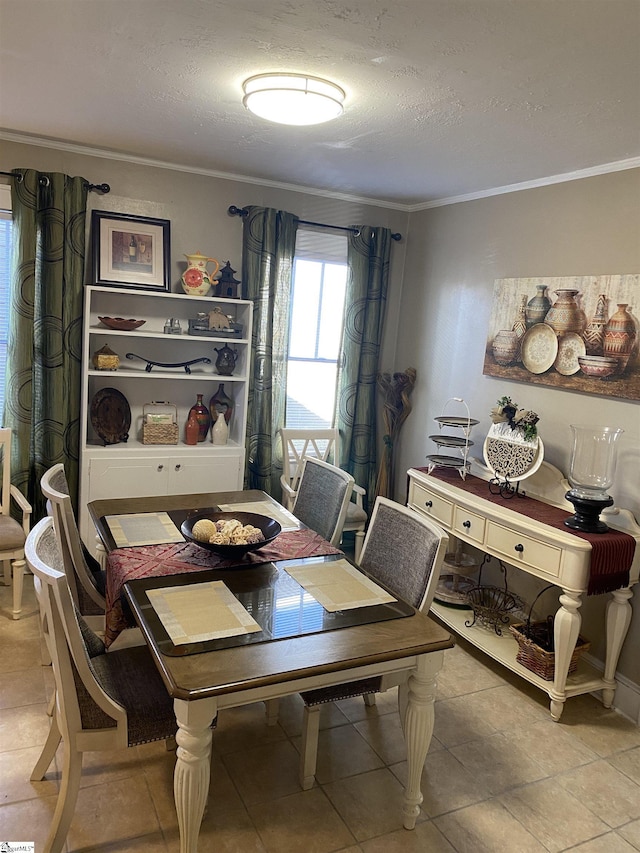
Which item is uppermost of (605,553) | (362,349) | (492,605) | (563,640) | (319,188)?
(319,188)

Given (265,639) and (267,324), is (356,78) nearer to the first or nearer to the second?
(265,639)

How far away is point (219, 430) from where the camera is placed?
403cm

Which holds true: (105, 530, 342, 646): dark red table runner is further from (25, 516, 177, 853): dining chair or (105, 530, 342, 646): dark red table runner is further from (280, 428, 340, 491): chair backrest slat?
(280, 428, 340, 491): chair backrest slat

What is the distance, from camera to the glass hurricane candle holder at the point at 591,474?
2.74 meters

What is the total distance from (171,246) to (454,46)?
7.77 ft

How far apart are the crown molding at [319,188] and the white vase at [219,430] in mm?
1509

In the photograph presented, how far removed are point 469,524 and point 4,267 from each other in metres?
A: 2.91

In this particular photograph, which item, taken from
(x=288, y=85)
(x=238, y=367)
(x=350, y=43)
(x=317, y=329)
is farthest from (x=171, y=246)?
(x=350, y=43)

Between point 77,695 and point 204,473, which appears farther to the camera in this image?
point 204,473

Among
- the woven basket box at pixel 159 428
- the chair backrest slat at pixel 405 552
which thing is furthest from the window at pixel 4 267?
the chair backrest slat at pixel 405 552

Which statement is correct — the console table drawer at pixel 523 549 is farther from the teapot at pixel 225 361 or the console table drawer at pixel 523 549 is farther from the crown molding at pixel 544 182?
the teapot at pixel 225 361

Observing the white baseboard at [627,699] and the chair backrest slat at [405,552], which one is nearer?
the chair backrest slat at [405,552]

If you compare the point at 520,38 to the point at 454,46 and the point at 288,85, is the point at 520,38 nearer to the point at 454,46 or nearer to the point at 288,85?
the point at 454,46

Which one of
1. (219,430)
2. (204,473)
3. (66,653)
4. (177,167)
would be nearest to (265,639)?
(66,653)
